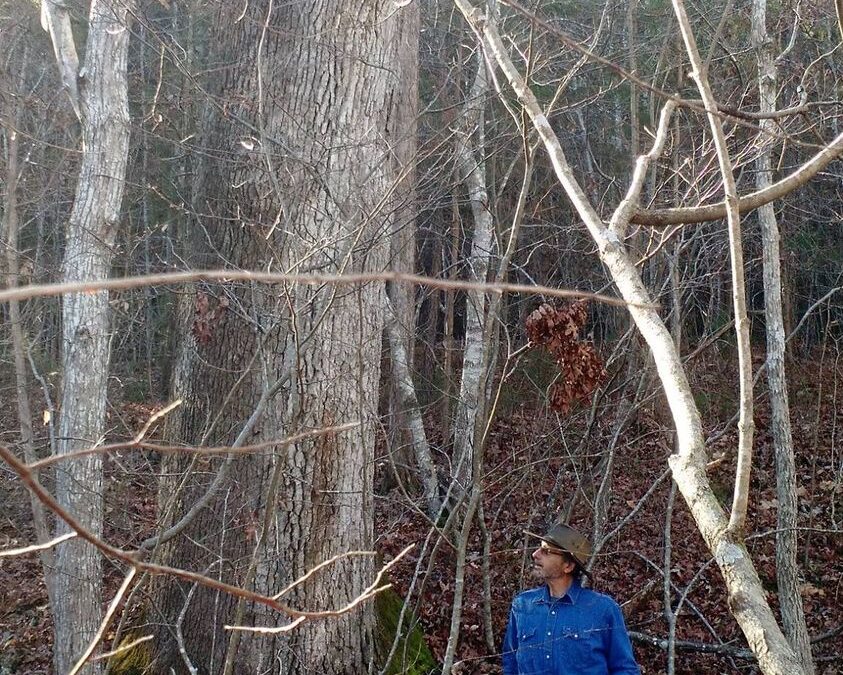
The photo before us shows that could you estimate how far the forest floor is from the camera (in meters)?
8.01

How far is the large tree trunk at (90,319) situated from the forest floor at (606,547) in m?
0.44

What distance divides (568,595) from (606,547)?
5.15m

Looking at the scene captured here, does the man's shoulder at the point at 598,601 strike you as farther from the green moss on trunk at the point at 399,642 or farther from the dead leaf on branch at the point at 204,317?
the dead leaf on branch at the point at 204,317

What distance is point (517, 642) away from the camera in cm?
488

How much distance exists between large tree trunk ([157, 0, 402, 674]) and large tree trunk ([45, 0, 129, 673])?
0.73 m

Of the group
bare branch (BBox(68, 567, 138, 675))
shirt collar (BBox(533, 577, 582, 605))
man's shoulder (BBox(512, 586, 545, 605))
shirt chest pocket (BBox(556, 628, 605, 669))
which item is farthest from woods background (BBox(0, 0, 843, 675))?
bare branch (BBox(68, 567, 138, 675))

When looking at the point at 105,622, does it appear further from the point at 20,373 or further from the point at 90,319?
the point at 20,373

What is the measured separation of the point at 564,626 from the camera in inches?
181

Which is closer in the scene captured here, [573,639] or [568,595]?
[573,639]

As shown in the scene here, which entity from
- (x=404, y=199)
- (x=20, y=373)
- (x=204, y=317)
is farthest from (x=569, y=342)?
(x=20, y=373)

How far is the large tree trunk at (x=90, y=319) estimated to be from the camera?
6.46 metres

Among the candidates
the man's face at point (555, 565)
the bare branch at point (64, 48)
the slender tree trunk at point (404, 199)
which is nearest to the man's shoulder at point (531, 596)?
the man's face at point (555, 565)

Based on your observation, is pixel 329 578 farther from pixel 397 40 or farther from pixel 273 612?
pixel 397 40

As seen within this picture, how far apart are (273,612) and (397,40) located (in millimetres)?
4108
